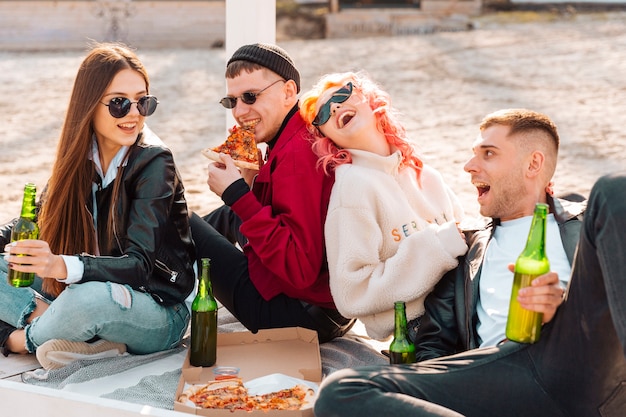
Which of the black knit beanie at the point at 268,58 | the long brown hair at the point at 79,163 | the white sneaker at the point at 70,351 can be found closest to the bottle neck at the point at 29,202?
the long brown hair at the point at 79,163

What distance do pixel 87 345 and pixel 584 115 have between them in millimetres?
8389

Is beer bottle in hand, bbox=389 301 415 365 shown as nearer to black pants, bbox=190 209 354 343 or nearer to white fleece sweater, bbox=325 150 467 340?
white fleece sweater, bbox=325 150 467 340

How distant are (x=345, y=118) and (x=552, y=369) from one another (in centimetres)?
148

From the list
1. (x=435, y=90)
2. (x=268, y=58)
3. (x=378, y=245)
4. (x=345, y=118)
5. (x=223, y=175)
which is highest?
(x=268, y=58)

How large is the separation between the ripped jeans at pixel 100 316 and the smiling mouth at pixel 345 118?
3.80 feet

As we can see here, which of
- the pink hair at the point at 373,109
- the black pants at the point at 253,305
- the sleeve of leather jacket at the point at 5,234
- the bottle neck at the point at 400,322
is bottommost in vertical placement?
the black pants at the point at 253,305

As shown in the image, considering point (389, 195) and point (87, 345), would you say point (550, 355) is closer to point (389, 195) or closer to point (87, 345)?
point (389, 195)

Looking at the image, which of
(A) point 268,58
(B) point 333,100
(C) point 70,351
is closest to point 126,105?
(A) point 268,58

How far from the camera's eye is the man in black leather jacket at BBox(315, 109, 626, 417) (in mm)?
2576

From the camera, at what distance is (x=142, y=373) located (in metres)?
3.99

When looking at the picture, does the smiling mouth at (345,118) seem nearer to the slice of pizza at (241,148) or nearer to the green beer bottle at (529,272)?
the slice of pizza at (241,148)

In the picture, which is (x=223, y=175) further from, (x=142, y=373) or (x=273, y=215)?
(x=142, y=373)

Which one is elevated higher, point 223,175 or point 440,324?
point 223,175

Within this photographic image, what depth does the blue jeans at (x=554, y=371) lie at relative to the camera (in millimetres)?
2574
